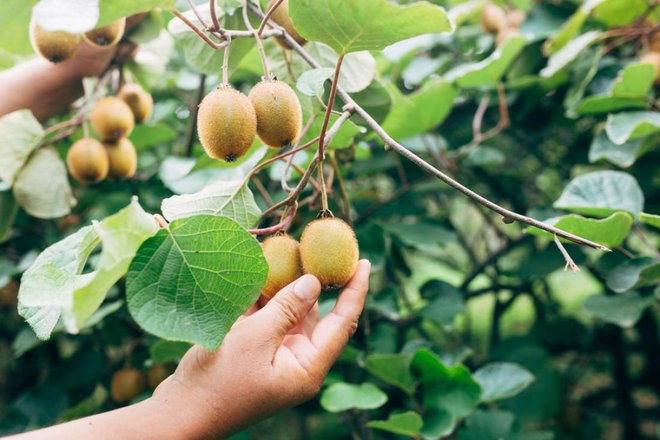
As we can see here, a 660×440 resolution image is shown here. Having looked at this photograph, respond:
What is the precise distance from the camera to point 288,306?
0.67 metres

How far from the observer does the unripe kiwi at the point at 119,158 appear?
3.81ft

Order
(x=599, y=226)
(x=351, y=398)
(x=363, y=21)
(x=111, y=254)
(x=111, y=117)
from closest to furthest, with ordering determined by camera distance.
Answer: (x=111, y=254) → (x=363, y=21) → (x=599, y=226) → (x=351, y=398) → (x=111, y=117)

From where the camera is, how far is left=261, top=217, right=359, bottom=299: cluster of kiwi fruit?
2.23 ft

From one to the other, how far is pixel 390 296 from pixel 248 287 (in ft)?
2.30

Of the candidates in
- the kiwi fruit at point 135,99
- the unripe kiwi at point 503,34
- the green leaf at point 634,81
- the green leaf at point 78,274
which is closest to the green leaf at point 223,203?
the green leaf at point 78,274

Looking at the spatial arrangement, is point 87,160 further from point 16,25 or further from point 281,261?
point 281,261

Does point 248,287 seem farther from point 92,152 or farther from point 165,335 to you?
point 92,152

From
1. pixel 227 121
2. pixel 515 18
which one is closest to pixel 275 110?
pixel 227 121

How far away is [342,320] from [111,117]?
641 millimetres

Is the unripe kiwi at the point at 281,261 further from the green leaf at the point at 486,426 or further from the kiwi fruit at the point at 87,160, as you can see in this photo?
the green leaf at the point at 486,426

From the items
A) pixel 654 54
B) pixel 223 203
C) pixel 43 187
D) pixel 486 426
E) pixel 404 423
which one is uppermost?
pixel 223 203

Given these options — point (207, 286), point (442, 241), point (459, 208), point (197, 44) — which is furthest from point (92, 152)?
point (459, 208)

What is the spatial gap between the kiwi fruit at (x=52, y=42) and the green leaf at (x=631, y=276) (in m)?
0.97

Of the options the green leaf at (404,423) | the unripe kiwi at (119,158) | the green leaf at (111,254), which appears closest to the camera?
the green leaf at (111,254)
